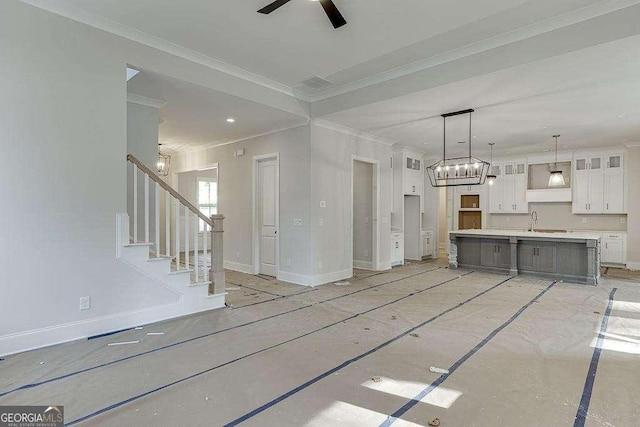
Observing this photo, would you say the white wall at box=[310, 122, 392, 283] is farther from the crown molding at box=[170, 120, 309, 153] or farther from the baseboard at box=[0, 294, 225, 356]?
the baseboard at box=[0, 294, 225, 356]

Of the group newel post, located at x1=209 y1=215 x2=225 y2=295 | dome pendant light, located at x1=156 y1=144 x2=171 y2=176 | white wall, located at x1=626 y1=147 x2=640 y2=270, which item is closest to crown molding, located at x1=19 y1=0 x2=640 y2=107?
newel post, located at x1=209 y1=215 x2=225 y2=295

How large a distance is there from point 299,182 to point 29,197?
3.70 metres

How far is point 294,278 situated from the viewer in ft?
19.8

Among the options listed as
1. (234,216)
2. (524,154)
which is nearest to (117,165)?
(234,216)

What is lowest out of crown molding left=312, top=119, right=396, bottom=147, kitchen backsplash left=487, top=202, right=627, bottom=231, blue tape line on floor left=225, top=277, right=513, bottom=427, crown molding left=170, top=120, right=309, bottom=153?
blue tape line on floor left=225, top=277, right=513, bottom=427

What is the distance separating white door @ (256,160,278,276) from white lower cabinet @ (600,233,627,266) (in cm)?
743

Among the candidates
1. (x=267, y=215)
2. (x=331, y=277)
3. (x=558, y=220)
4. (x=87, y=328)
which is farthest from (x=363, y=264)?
(x=558, y=220)

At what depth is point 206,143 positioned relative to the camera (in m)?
7.65

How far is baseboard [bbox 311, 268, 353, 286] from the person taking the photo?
230 inches

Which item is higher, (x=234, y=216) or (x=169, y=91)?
(x=169, y=91)

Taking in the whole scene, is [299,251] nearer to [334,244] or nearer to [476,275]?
[334,244]

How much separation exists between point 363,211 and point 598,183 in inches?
222

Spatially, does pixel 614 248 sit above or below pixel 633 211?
below

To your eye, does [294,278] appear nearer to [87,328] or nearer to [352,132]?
[352,132]
